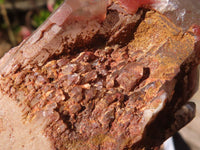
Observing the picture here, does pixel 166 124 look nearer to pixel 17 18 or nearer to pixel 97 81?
pixel 97 81

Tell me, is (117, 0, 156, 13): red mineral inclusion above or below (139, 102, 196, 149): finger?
above

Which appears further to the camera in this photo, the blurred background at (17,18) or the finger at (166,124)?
the blurred background at (17,18)

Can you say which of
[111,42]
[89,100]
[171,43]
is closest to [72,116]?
[89,100]

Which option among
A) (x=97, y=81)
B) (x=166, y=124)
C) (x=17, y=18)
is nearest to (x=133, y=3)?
(x=97, y=81)

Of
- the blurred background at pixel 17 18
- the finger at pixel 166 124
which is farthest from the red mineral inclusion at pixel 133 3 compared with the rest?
the blurred background at pixel 17 18

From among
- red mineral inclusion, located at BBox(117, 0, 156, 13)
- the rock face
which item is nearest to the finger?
the rock face

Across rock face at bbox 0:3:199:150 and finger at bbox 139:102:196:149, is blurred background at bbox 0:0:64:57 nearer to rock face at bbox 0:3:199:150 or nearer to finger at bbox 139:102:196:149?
rock face at bbox 0:3:199:150

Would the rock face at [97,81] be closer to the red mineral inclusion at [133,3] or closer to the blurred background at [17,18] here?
the red mineral inclusion at [133,3]

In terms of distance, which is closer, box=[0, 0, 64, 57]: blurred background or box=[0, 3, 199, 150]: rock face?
box=[0, 3, 199, 150]: rock face
